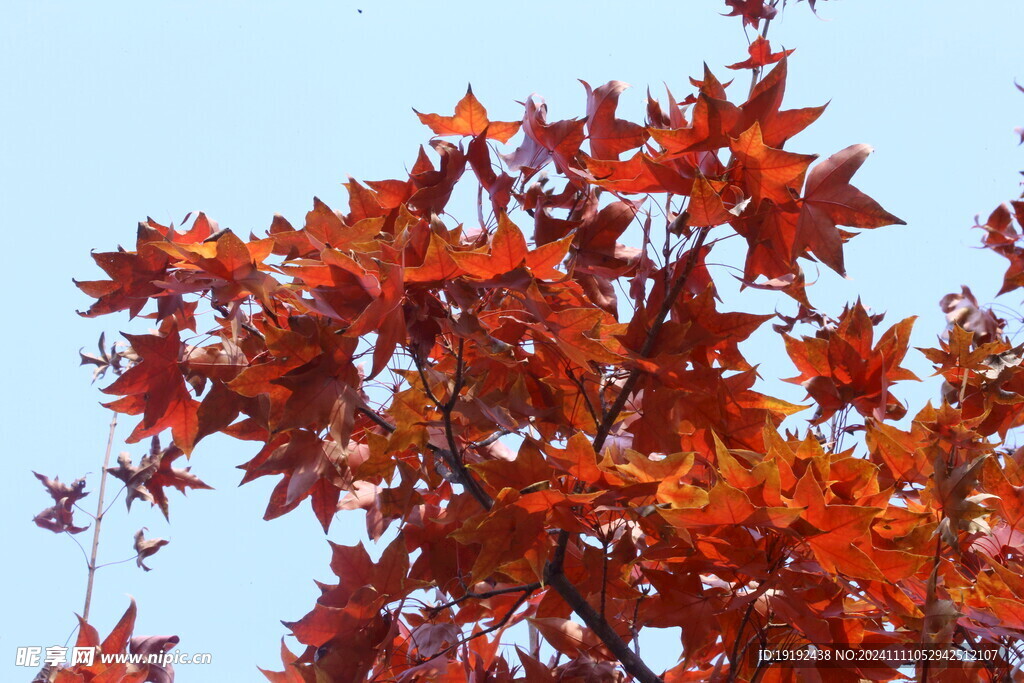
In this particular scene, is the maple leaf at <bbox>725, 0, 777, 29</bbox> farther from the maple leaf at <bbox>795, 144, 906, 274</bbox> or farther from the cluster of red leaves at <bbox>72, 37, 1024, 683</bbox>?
the maple leaf at <bbox>795, 144, 906, 274</bbox>

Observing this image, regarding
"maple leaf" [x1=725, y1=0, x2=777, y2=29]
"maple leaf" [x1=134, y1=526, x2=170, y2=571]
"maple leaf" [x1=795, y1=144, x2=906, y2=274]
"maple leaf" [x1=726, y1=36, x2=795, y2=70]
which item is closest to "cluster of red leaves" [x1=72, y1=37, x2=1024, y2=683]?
"maple leaf" [x1=795, y1=144, x2=906, y2=274]

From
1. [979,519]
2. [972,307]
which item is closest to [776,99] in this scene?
[979,519]

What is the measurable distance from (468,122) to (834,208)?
0.58 metres

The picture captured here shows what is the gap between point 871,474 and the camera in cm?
83

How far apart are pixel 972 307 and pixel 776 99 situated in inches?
43.3

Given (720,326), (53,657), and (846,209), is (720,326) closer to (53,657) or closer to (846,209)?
(846,209)

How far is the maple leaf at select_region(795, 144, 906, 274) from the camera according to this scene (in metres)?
0.89

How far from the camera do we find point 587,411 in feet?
3.49

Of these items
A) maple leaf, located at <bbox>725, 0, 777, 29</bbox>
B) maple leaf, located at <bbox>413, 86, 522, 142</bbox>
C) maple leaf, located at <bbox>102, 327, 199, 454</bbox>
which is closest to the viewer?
maple leaf, located at <bbox>102, 327, 199, 454</bbox>

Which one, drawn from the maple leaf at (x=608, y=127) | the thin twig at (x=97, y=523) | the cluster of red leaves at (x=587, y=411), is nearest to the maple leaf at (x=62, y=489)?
the thin twig at (x=97, y=523)

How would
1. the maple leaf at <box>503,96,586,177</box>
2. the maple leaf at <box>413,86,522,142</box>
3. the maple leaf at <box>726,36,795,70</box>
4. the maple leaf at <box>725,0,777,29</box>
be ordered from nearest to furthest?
the maple leaf at <box>503,96,586,177</box>
the maple leaf at <box>413,86,522,142</box>
the maple leaf at <box>726,36,795,70</box>
the maple leaf at <box>725,0,777,29</box>

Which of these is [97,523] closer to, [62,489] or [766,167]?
[62,489]

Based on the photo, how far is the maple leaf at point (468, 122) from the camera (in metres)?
1.21
